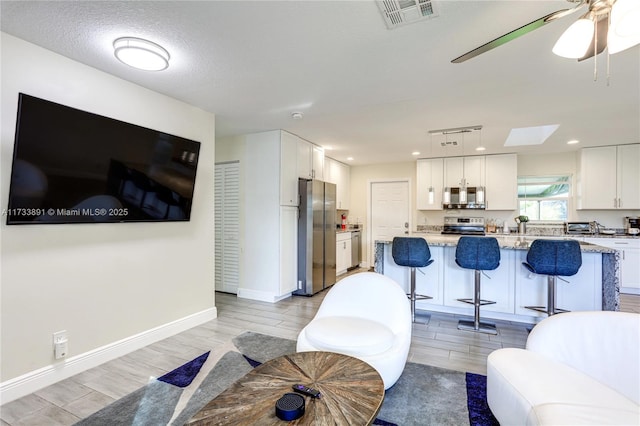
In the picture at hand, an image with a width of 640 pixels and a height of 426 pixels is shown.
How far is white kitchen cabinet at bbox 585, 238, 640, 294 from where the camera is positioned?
496 cm

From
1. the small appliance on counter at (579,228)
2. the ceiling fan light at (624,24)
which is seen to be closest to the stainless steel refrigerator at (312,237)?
the ceiling fan light at (624,24)

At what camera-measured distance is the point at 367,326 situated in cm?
223

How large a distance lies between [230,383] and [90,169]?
2.02 metres

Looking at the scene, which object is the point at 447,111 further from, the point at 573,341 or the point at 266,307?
the point at 266,307

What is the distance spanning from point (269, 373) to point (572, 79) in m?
3.42

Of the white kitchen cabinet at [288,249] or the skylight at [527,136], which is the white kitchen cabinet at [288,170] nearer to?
→ the white kitchen cabinet at [288,249]

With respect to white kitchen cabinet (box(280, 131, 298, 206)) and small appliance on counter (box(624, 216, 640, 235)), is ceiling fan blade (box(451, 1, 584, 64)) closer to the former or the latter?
white kitchen cabinet (box(280, 131, 298, 206))

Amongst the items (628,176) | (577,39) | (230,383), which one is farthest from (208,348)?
(628,176)

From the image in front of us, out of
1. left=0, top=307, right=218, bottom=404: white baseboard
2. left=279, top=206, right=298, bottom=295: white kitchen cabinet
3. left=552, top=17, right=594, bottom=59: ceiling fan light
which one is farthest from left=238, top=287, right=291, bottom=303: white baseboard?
left=552, top=17, right=594, bottom=59: ceiling fan light

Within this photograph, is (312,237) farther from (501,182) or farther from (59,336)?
(501,182)

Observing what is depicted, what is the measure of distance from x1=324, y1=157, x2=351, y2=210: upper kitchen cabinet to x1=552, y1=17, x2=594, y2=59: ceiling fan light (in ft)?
15.3

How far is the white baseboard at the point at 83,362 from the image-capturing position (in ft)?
6.99

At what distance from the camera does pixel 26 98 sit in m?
2.08

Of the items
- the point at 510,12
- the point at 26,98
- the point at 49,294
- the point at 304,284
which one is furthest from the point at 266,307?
the point at 510,12
